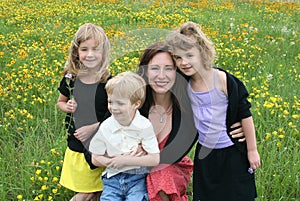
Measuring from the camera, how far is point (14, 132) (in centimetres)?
370

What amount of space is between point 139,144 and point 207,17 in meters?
6.90

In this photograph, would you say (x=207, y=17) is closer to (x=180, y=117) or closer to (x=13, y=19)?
(x=13, y=19)

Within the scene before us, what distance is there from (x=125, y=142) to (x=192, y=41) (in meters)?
0.73

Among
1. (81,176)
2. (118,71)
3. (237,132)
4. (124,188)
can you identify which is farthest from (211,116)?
(118,71)

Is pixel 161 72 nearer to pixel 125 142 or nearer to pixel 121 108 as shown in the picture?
pixel 121 108

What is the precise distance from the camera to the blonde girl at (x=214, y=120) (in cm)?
243

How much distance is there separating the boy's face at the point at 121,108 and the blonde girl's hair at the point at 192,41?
0.43 metres

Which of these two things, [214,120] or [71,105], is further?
[71,105]

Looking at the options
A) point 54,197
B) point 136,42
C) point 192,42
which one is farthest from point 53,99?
point 192,42

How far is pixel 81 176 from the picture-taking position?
280 cm

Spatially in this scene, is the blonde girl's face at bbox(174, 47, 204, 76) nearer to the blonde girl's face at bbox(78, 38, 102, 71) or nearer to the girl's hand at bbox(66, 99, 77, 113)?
the blonde girl's face at bbox(78, 38, 102, 71)

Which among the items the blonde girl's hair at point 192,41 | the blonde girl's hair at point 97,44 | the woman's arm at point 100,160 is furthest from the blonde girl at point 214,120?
the woman's arm at point 100,160

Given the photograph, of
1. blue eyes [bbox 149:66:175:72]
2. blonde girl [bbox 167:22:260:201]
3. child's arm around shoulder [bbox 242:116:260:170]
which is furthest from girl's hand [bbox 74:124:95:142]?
child's arm around shoulder [bbox 242:116:260:170]

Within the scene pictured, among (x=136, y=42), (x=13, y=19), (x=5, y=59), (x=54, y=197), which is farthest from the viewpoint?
(x=13, y=19)
